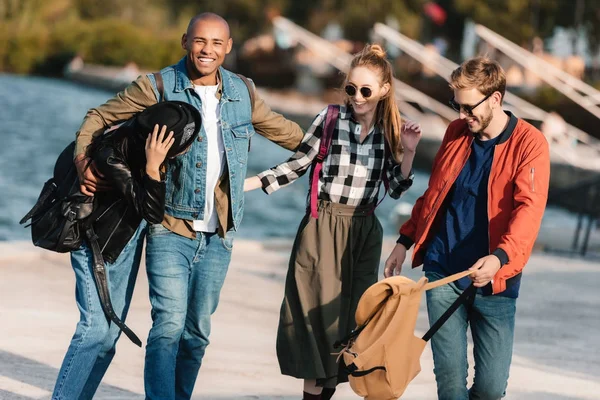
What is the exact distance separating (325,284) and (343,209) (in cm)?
34

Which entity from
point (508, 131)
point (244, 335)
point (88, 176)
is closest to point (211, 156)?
point (88, 176)

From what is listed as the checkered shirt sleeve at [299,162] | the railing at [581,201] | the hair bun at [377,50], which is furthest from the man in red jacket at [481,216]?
the railing at [581,201]

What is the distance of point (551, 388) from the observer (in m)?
6.45

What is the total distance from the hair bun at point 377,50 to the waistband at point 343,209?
0.67 metres

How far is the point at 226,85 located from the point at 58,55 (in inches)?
2806

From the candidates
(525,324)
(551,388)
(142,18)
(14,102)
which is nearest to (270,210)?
(525,324)

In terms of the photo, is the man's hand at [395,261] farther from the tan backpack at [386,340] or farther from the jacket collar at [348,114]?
the jacket collar at [348,114]

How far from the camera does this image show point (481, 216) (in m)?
4.52

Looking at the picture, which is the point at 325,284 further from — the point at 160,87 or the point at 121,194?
the point at 160,87

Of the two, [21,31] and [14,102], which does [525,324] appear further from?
[21,31]

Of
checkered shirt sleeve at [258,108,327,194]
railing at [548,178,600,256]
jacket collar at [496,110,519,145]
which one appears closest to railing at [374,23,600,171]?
railing at [548,178,600,256]

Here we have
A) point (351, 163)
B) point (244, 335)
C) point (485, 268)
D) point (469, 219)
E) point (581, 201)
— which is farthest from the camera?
point (581, 201)

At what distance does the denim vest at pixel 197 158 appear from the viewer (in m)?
4.81

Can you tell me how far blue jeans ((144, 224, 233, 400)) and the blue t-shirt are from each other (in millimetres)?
967
